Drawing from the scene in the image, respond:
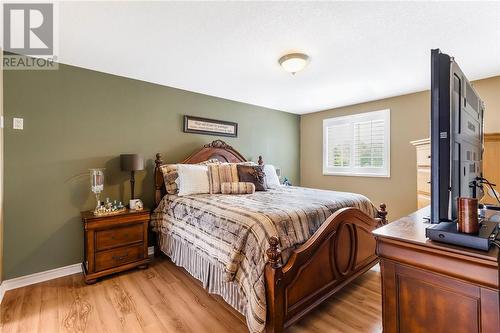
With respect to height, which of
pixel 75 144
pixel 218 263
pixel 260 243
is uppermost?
pixel 75 144

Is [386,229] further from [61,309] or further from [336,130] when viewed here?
[336,130]

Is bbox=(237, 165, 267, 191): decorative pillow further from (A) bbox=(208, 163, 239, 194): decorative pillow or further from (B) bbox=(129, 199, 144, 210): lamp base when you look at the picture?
(B) bbox=(129, 199, 144, 210): lamp base

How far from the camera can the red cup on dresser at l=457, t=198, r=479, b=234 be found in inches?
32.9

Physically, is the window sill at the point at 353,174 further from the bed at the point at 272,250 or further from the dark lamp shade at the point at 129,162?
the dark lamp shade at the point at 129,162

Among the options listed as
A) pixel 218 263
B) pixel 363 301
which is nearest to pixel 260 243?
pixel 218 263

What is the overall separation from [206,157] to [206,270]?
1876 mm

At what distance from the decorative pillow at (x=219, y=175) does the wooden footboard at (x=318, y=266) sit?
1.44m

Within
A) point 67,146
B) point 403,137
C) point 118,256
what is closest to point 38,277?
point 118,256

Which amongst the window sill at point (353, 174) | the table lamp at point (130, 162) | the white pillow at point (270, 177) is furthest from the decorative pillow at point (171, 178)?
the window sill at point (353, 174)

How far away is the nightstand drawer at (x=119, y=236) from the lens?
7.80 ft

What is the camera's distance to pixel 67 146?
257 centimetres

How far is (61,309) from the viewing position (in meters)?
1.93

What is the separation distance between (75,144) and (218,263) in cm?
214

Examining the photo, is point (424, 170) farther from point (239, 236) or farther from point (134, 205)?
point (134, 205)
